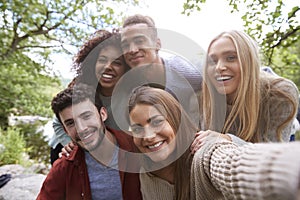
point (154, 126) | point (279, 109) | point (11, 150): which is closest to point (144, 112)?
point (154, 126)

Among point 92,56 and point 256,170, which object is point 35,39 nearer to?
point 92,56

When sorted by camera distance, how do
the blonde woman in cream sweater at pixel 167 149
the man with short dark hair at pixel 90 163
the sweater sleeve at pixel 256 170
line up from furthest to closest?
the man with short dark hair at pixel 90 163
the blonde woman in cream sweater at pixel 167 149
the sweater sleeve at pixel 256 170

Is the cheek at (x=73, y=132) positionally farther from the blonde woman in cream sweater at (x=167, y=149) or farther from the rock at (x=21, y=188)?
the rock at (x=21, y=188)

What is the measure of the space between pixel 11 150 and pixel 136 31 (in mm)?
2082

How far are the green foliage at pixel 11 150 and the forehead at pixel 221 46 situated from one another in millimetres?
2175

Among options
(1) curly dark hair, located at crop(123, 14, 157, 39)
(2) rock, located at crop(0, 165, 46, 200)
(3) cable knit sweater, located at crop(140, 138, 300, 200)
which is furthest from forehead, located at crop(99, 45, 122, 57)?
(2) rock, located at crop(0, 165, 46, 200)

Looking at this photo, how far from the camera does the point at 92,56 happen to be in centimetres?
90

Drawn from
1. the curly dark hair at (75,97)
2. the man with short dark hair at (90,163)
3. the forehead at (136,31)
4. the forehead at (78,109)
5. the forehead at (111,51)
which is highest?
the forehead at (136,31)

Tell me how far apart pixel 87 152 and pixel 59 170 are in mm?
83

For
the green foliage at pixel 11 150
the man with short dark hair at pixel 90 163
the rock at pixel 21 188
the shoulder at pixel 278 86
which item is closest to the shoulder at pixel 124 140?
the man with short dark hair at pixel 90 163

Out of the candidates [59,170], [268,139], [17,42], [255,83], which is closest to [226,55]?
[255,83]

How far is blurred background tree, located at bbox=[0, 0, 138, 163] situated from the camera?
1643 mm

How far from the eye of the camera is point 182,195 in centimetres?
57

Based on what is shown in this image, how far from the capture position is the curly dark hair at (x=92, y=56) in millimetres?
878
